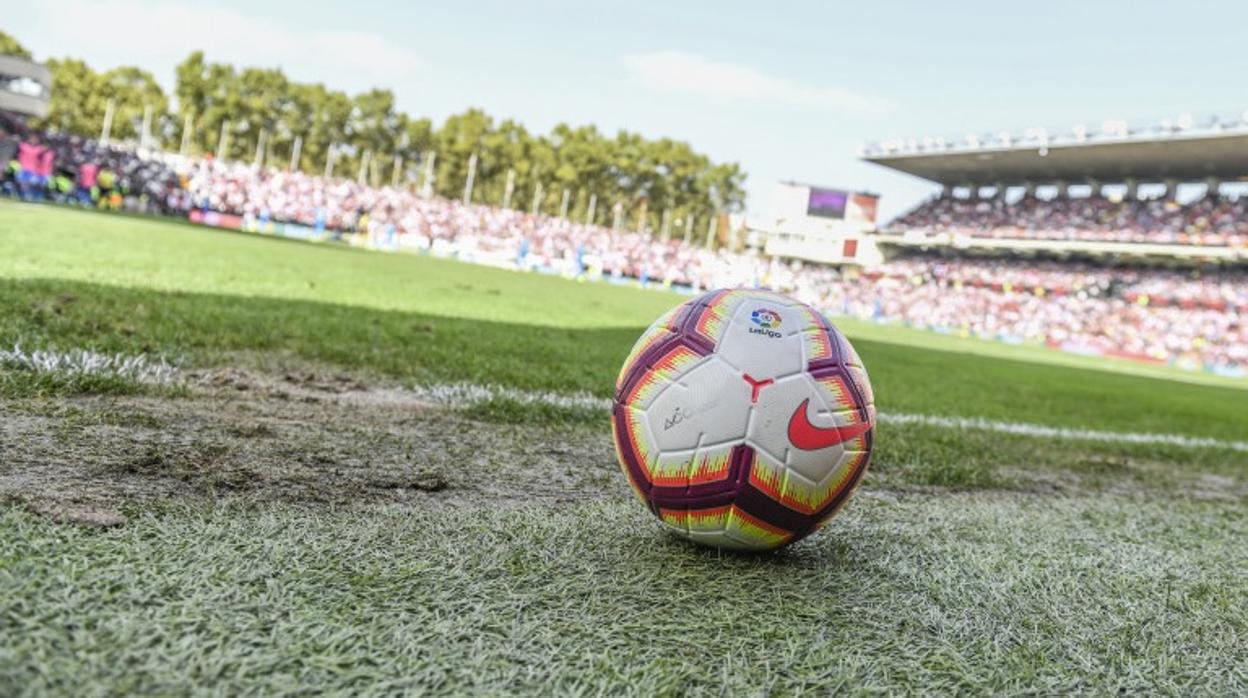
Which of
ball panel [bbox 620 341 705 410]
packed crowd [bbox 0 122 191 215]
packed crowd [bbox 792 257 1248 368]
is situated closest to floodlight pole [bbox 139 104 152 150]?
packed crowd [bbox 0 122 191 215]

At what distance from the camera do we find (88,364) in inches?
184

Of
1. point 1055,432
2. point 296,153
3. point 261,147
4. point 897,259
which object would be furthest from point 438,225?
point 1055,432

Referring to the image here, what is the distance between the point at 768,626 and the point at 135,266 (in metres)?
10.9

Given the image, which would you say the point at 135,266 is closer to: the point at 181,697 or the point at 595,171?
the point at 181,697

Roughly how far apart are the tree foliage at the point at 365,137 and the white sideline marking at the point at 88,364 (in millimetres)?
76983

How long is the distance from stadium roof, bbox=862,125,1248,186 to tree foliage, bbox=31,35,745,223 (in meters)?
31.7

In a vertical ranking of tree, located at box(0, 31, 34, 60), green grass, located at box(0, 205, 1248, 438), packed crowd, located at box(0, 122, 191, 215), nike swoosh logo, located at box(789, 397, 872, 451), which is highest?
tree, located at box(0, 31, 34, 60)

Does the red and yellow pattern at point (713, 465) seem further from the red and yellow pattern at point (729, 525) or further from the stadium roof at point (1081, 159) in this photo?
the stadium roof at point (1081, 159)

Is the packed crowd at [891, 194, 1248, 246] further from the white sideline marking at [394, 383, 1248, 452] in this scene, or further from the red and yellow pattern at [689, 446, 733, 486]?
the red and yellow pattern at [689, 446, 733, 486]

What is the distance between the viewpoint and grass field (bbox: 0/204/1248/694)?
188 centimetres

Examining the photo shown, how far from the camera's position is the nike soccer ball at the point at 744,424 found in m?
2.70

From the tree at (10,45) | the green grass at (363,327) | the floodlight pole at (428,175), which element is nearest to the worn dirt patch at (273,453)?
the green grass at (363,327)

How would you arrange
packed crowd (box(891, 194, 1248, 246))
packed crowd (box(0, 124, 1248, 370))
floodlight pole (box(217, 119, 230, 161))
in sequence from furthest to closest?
floodlight pole (box(217, 119, 230, 161)), packed crowd (box(891, 194, 1248, 246)), packed crowd (box(0, 124, 1248, 370))

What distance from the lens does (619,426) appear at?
9.70ft
